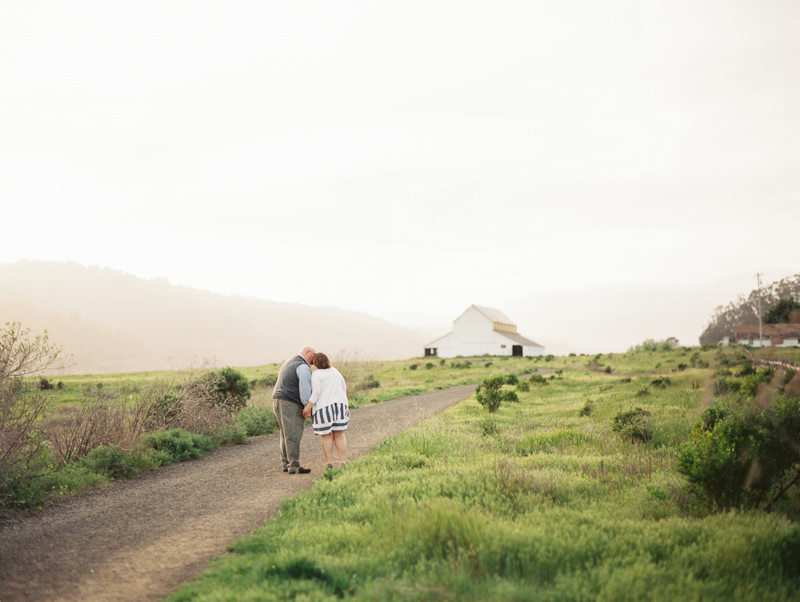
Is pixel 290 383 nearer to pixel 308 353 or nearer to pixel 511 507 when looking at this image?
pixel 308 353

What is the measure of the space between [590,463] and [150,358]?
392 ft

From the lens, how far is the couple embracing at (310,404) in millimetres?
8953

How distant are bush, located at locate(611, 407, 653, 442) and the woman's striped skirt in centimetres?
551

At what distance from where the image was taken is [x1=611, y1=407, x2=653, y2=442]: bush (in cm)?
1011

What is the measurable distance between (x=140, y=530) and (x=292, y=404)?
3.57 meters

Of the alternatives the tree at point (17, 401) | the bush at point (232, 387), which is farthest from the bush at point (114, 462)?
the bush at point (232, 387)

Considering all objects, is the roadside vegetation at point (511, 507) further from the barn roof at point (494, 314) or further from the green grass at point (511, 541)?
the barn roof at point (494, 314)

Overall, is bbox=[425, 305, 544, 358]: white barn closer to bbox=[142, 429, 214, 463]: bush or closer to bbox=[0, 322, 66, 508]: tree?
bbox=[142, 429, 214, 463]: bush

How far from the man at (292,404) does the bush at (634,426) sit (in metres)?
6.20

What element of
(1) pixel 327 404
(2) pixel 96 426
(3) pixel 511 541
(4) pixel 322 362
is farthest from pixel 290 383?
(3) pixel 511 541

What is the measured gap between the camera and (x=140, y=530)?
6.34 m

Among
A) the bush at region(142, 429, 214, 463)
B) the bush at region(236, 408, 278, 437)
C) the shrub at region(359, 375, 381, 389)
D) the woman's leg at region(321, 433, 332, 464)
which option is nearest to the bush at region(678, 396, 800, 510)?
the woman's leg at region(321, 433, 332, 464)

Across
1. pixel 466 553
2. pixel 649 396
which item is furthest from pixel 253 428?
pixel 649 396

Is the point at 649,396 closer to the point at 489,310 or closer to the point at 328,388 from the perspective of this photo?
the point at 328,388
